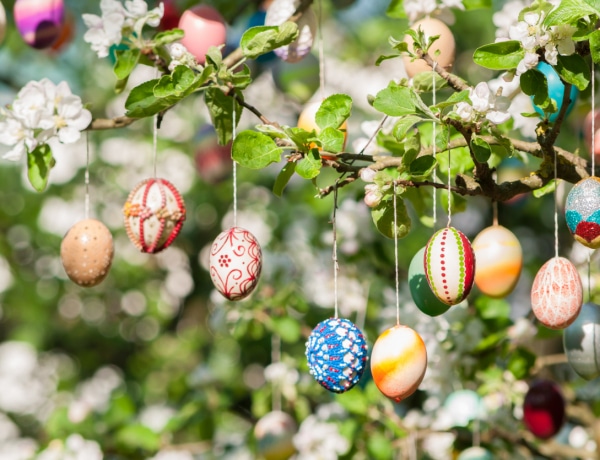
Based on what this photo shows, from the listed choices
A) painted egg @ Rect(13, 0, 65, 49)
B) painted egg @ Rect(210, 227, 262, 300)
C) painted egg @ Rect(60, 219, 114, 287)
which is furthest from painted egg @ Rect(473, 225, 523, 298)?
painted egg @ Rect(13, 0, 65, 49)

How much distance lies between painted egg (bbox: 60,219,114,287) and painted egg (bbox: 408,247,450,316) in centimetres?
56

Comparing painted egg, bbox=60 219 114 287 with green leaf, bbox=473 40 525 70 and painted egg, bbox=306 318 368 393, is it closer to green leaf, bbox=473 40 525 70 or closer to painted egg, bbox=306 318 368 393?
painted egg, bbox=306 318 368 393

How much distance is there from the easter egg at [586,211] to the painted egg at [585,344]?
28cm

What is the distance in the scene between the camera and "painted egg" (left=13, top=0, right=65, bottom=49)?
190 cm

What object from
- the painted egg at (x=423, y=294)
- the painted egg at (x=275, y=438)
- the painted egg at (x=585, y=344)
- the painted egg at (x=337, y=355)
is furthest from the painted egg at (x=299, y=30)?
the painted egg at (x=275, y=438)

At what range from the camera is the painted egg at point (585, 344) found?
149 cm

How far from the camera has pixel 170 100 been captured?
1271mm

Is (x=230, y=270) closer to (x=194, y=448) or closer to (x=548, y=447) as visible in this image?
(x=548, y=447)

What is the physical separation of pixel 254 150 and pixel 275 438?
118cm

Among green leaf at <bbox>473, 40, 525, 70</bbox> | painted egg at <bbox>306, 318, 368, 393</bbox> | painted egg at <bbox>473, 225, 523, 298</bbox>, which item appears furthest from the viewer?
painted egg at <bbox>473, 225, 523, 298</bbox>

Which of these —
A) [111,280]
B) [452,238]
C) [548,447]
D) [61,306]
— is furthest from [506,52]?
[61,306]

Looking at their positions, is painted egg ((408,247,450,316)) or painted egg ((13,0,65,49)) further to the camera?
painted egg ((13,0,65,49))

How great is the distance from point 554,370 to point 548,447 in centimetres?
140

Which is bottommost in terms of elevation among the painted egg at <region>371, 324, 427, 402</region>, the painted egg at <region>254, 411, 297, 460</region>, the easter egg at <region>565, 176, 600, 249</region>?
the painted egg at <region>254, 411, 297, 460</region>
